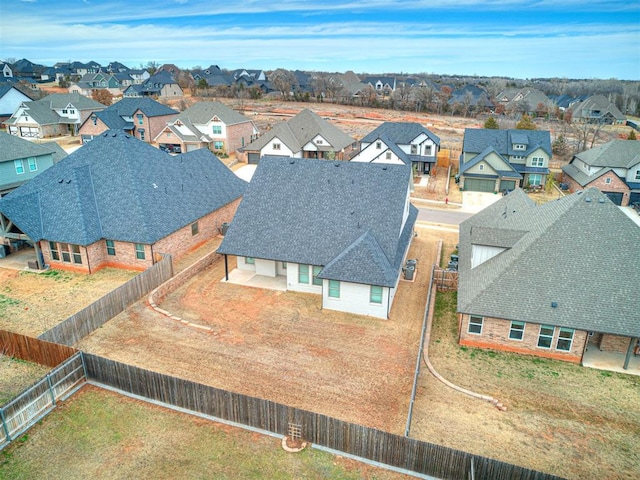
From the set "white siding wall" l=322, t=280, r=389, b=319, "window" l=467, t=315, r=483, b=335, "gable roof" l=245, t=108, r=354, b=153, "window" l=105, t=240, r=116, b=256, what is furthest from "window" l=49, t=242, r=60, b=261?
"gable roof" l=245, t=108, r=354, b=153

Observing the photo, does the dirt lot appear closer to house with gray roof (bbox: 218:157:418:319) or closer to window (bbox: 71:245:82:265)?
house with gray roof (bbox: 218:157:418:319)

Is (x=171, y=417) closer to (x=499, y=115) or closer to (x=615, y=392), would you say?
(x=615, y=392)

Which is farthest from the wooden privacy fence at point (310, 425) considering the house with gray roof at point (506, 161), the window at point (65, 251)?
the house with gray roof at point (506, 161)

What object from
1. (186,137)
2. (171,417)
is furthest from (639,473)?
(186,137)

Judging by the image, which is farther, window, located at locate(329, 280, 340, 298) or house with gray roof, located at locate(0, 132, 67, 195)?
house with gray roof, located at locate(0, 132, 67, 195)

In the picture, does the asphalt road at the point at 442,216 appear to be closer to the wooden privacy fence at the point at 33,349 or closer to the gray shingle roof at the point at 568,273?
the gray shingle roof at the point at 568,273

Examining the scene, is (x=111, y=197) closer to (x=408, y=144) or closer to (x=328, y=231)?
(x=328, y=231)
